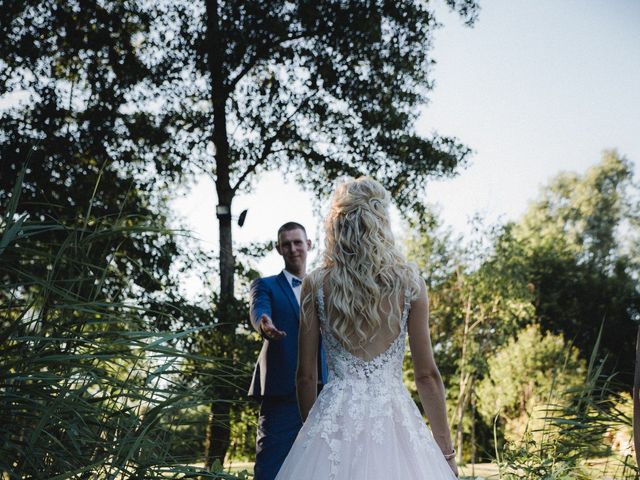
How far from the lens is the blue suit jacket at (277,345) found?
4.14m

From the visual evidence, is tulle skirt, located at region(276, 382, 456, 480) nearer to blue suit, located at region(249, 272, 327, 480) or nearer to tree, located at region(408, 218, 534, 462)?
blue suit, located at region(249, 272, 327, 480)

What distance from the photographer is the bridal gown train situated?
2.50 meters

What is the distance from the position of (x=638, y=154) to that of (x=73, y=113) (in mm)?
28725

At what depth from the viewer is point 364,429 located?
103 inches

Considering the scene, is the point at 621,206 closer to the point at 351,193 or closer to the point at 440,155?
the point at 440,155

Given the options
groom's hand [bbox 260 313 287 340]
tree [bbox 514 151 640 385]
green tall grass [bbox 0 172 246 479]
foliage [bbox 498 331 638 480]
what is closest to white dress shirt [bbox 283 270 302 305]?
groom's hand [bbox 260 313 287 340]

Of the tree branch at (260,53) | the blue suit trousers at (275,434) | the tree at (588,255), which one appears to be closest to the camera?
the blue suit trousers at (275,434)

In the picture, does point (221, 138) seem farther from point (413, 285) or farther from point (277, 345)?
point (413, 285)

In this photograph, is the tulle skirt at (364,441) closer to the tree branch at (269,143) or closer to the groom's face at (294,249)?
the groom's face at (294,249)

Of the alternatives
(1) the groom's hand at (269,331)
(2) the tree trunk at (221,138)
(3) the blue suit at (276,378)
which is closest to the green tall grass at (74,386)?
(1) the groom's hand at (269,331)

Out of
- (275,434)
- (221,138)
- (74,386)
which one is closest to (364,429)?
(74,386)

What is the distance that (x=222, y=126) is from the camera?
10422mm

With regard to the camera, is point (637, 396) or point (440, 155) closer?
point (637, 396)

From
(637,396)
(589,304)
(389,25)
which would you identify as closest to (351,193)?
(637,396)
